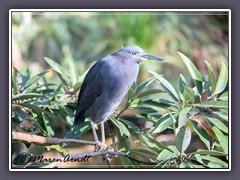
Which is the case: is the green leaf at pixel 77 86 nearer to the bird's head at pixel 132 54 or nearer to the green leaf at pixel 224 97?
the bird's head at pixel 132 54

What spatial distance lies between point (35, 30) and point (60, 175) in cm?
207

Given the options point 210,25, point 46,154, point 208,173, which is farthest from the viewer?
point 210,25

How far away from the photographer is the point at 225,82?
2.29 m

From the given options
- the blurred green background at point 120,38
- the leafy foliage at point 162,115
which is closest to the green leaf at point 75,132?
the leafy foliage at point 162,115

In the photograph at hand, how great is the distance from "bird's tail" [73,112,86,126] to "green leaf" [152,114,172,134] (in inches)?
17.2

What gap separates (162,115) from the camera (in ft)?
7.56

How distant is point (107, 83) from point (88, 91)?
105 mm

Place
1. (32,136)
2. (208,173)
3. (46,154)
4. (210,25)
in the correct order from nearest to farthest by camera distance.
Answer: (32,136)
(208,173)
(46,154)
(210,25)

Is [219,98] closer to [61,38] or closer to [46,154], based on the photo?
[46,154]

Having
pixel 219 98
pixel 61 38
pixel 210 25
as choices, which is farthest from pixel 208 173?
pixel 61 38

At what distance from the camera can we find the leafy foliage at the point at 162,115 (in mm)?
2211

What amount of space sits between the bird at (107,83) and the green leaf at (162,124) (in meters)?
0.28

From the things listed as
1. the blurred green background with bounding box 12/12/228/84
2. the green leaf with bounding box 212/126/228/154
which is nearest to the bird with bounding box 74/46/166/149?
the green leaf with bounding box 212/126/228/154

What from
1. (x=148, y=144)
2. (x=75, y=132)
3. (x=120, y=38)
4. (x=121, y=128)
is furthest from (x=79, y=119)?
(x=120, y=38)
